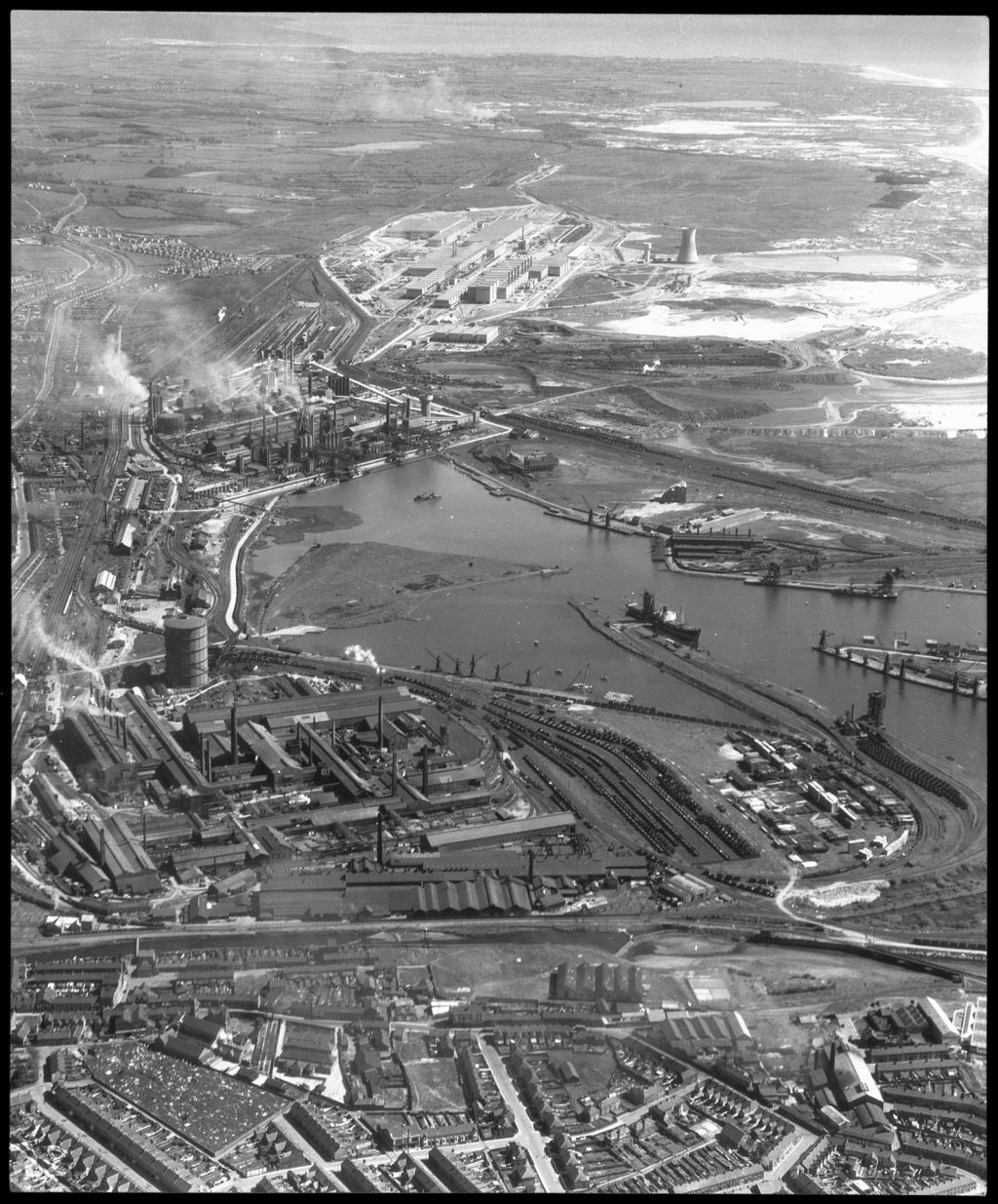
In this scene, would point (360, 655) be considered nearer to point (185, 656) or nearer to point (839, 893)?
point (185, 656)

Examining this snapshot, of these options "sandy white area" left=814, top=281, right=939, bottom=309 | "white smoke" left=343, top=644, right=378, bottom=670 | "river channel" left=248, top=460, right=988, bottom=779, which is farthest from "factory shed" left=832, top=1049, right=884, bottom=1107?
"sandy white area" left=814, top=281, right=939, bottom=309

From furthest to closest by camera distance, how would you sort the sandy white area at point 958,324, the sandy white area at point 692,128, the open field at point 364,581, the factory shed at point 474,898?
the sandy white area at point 692,128, the sandy white area at point 958,324, the open field at point 364,581, the factory shed at point 474,898

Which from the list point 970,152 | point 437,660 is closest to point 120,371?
point 437,660

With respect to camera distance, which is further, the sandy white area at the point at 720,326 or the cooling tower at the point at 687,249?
the cooling tower at the point at 687,249

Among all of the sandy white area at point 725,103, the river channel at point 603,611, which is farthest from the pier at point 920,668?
the sandy white area at point 725,103

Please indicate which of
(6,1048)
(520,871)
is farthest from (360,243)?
(6,1048)

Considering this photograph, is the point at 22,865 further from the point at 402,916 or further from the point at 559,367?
the point at 559,367

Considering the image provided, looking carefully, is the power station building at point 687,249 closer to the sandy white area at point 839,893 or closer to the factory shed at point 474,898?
the sandy white area at point 839,893
